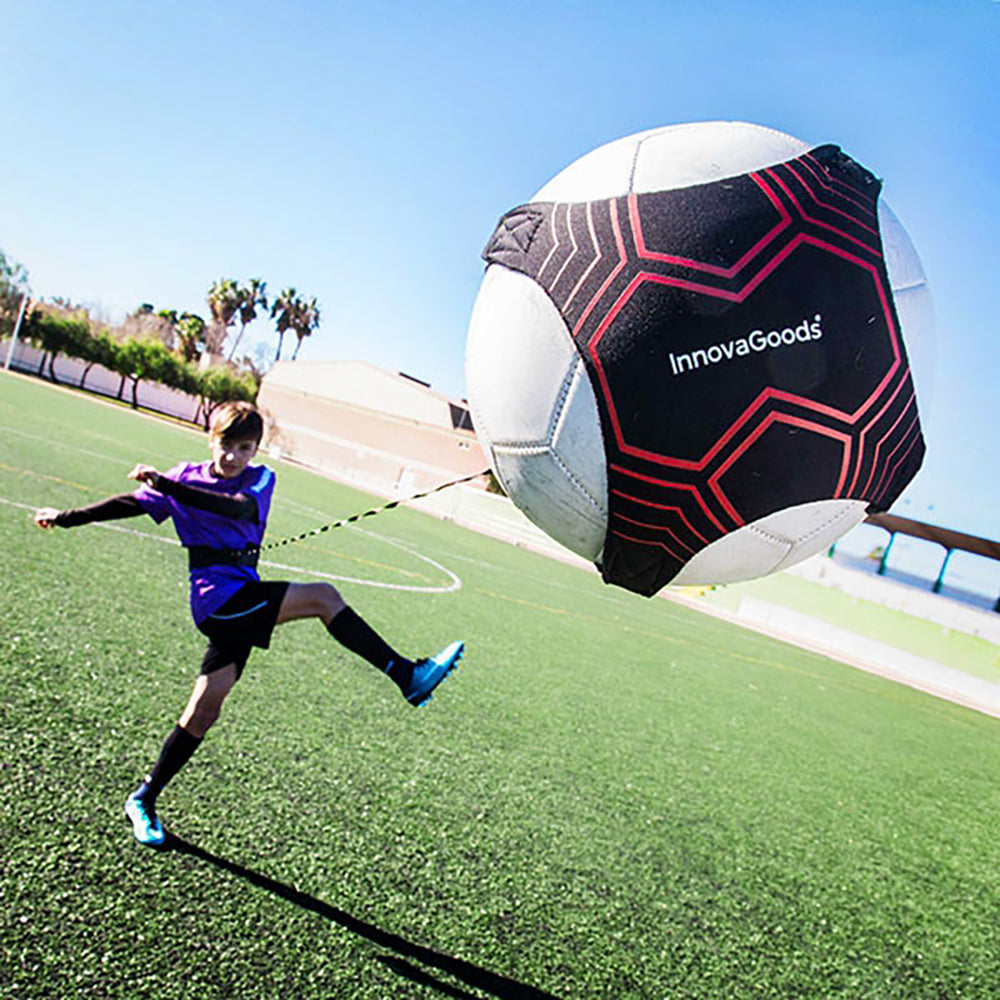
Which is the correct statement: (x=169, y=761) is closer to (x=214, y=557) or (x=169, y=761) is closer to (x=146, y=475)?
(x=214, y=557)

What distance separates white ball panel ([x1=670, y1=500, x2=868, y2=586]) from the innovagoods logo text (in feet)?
1.21

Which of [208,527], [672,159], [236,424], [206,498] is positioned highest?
[672,159]

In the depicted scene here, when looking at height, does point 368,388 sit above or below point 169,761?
above

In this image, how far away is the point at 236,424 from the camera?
8.75 feet

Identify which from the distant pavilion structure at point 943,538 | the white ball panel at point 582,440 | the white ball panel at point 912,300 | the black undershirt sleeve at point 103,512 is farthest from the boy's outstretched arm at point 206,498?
the distant pavilion structure at point 943,538

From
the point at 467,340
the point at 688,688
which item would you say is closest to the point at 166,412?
the point at 688,688

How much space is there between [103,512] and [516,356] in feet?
6.03

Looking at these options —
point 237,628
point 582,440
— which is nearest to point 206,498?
point 237,628

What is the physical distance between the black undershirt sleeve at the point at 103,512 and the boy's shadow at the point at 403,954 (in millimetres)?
1135

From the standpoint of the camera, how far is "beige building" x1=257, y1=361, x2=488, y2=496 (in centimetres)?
4069

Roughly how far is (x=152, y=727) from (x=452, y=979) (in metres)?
1.75

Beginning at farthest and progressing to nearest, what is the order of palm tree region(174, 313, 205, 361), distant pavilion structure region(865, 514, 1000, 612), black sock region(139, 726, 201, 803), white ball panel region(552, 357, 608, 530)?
palm tree region(174, 313, 205, 361) → distant pavilion structure region(865, 514, 1000, 612) → black sock region(139, 726, 201, 803) → white ball panel region(552, 357, 608, 530)

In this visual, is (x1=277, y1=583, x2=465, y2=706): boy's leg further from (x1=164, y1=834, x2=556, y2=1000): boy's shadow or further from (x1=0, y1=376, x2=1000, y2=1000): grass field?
(x1=164, y1=834, x2=556, y2=1000): boy's shadow

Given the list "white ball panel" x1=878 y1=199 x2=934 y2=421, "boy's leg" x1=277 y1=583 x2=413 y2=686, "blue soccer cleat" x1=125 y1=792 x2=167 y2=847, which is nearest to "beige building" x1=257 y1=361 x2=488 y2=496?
"boy's leg" x1=277 y1=583 x2=413 y2=686
